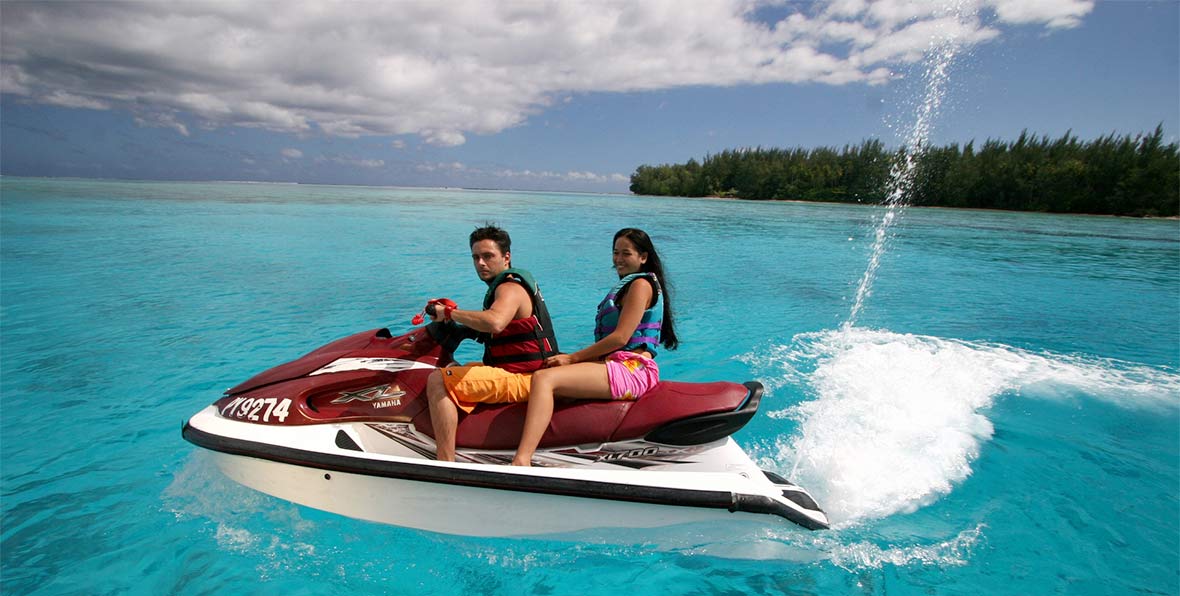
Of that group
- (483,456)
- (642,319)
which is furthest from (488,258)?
(483,456)

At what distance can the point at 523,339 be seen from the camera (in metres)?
3.19

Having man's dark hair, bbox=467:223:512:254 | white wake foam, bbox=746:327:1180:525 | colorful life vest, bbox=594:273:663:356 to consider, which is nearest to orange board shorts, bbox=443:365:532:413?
colorful life vest, bbox=594:273:663:356

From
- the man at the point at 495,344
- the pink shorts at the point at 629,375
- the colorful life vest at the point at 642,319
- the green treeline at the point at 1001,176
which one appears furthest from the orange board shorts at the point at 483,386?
the green treeline at the point at 1001,176

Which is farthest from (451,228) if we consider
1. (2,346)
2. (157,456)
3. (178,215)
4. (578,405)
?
(578,405)

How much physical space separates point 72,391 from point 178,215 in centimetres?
2599

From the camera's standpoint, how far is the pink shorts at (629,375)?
10.1 ft

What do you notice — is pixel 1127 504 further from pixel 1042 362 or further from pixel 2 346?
pixel 2 346

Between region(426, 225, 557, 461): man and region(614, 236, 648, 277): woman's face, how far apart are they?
49 cm

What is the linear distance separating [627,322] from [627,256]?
0.37m

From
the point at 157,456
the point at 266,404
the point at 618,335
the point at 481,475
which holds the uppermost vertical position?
the point at 618,335

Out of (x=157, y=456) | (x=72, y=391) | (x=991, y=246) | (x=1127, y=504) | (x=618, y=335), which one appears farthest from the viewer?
(x=991, y=246)

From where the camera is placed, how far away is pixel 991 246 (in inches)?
867

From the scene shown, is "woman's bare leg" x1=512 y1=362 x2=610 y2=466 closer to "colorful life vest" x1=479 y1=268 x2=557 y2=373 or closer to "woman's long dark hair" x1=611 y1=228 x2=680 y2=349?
"colorful life vest" x1=479 y1=268 x2=557 y2=373

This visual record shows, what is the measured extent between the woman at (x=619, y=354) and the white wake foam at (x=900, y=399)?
162 centimetres
